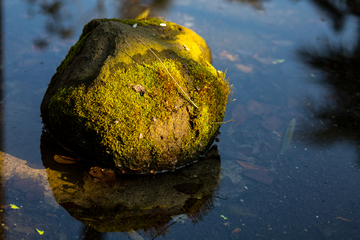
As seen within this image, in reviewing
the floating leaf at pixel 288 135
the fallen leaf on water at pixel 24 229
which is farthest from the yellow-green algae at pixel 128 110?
the floating leaf at pixel 288 135

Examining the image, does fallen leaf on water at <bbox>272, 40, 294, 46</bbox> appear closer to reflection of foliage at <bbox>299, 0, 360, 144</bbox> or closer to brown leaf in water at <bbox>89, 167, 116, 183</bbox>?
reflection of foliage at <bbox>299, 0, 360, 144</bbox>

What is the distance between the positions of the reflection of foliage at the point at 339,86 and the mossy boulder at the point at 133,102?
1.80 meters

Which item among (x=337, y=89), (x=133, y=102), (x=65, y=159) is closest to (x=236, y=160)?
(x=133, y=102)

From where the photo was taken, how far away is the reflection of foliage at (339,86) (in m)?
4.00

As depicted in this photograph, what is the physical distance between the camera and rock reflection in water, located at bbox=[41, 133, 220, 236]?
2.68 m

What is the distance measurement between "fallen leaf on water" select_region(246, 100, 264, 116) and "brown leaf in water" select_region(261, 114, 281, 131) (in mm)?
132

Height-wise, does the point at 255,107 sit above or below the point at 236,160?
above

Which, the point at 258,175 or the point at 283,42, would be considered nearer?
the point at 258,175

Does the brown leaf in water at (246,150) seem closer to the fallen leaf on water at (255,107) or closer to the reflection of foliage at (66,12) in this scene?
the fallen leaf on water at (255,107)

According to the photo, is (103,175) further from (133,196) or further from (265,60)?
(265,60)

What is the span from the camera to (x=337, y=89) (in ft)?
15.6

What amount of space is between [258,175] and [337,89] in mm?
2524

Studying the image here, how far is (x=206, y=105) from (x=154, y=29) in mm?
1312

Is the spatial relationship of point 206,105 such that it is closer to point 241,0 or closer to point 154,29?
point 154,29
